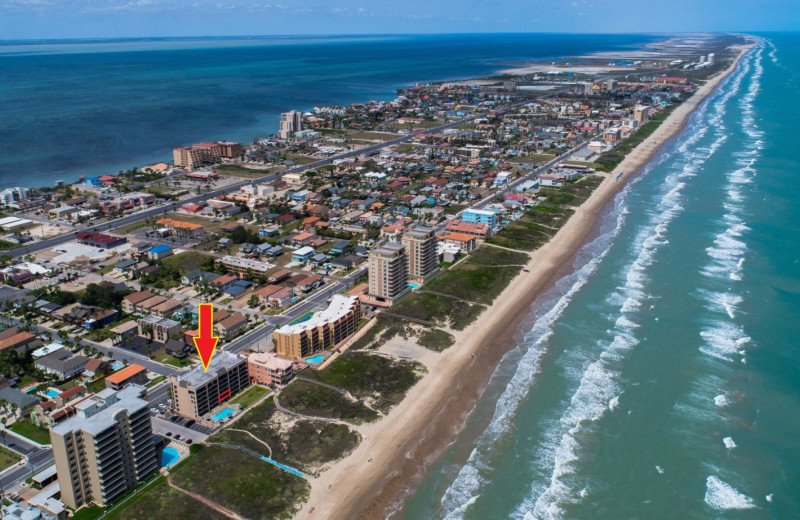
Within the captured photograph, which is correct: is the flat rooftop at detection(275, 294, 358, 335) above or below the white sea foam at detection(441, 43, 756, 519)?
above

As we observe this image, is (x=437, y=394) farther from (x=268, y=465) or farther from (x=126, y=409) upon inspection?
(x=126, y=409)

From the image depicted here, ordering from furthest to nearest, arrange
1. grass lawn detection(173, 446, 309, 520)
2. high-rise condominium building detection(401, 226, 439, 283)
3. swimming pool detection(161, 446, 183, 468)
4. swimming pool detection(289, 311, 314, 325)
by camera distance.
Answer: high-rise condominium building detection(401, 226, 439, 283) → swimming pool detection(289, 311, 314, 325) → swimming pool detection(161, 446, 183, 468) → grass lawn detection(173, 446, 309, 520)

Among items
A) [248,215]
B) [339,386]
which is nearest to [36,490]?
[339,386]

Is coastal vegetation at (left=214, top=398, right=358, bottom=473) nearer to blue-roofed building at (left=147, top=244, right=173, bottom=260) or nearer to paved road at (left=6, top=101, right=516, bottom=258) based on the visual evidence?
blue-roofed building at (left=147, top=244, right=173, bottom=260)

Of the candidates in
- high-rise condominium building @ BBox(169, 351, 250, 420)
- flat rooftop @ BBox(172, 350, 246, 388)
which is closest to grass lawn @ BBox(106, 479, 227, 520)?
high-rise condominium building @ BBox(169, 351, 250, 420)

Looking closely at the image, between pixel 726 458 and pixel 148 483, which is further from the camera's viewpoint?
pixel 726 458

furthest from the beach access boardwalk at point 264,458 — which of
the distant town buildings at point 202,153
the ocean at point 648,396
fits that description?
the distant town buildings at point 202,153
